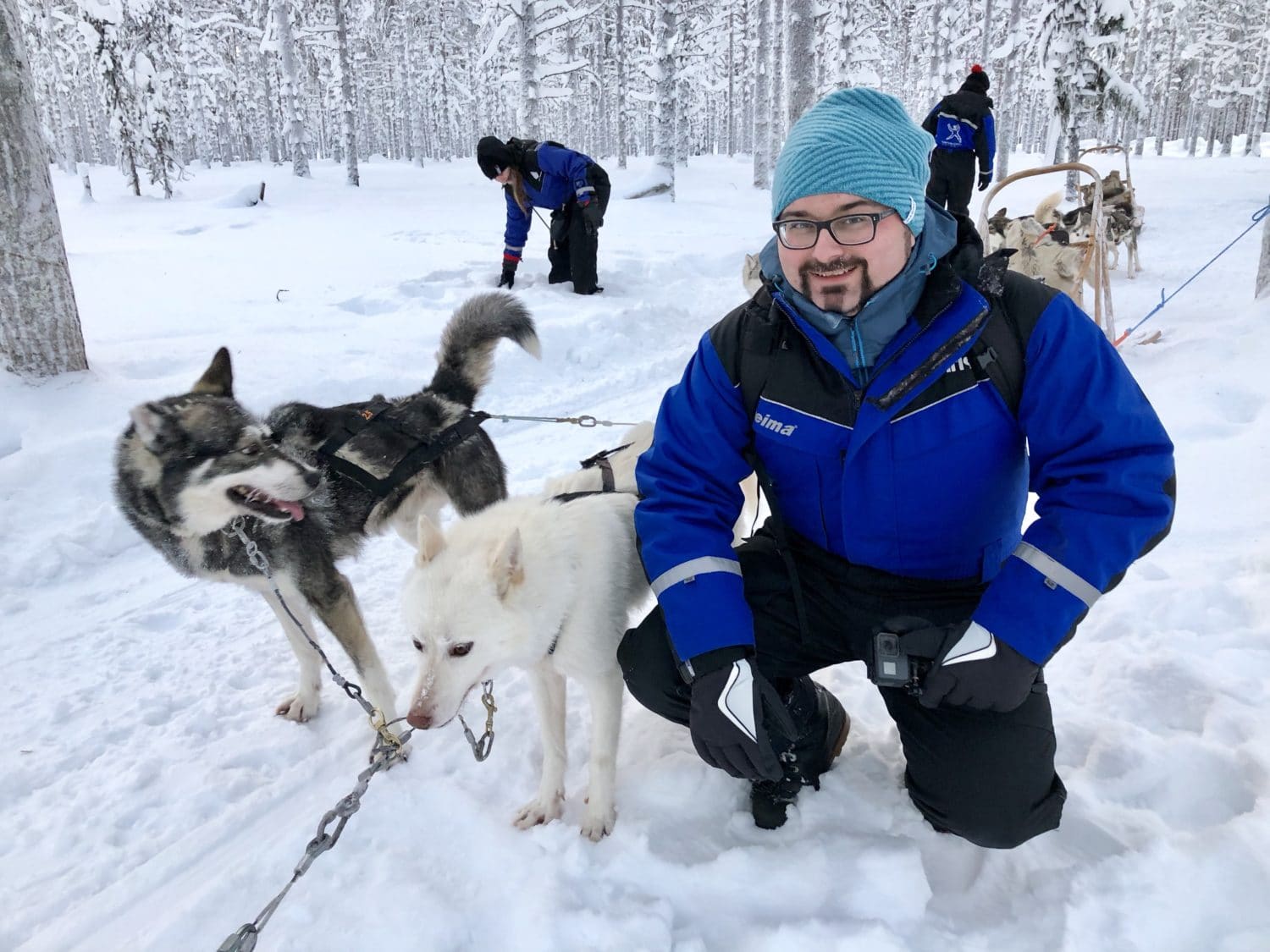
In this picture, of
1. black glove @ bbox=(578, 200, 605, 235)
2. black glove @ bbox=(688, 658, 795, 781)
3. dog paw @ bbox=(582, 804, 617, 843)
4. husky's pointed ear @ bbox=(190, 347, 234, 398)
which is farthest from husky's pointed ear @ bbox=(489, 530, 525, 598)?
black glove @ bbox=(578, 200, 605, 235)

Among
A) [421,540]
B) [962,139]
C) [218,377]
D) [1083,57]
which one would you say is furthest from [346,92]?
[421,540]

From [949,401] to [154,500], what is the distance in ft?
7.07

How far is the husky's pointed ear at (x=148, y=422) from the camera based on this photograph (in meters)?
1.93

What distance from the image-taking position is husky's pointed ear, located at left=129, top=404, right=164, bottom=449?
193 cm

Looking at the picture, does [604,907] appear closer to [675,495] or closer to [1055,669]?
[675,495]

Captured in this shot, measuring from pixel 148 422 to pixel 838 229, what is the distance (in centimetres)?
187

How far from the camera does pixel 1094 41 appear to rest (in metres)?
12.1

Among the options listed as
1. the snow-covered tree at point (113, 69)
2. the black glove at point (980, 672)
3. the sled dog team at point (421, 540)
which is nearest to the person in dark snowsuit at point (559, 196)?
the sled dog team at point (421, 540)

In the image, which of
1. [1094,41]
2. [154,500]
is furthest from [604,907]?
[1094,41]

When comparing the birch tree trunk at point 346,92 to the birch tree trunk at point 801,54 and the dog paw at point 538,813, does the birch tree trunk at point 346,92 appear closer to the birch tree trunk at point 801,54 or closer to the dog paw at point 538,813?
the birch tree trunk at point 801,54

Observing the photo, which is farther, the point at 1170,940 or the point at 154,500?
the point at 154,500

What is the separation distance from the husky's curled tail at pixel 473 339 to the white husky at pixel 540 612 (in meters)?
1.00

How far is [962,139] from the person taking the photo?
6012 mm

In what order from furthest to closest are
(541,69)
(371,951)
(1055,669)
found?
(541,69) < (1055,669) < (371,951)
